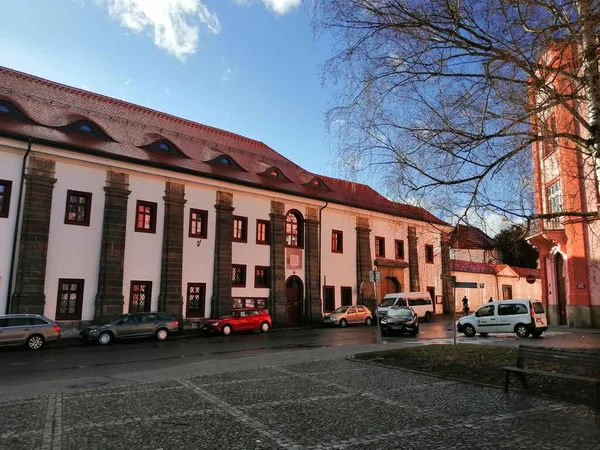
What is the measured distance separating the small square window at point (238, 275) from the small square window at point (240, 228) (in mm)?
1869

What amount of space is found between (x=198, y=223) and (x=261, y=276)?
5968 millimetres

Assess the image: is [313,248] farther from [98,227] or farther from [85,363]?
[85,363]

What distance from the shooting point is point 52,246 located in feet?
81.3

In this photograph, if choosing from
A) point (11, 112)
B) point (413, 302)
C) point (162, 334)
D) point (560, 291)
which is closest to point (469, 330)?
point (560, 291)

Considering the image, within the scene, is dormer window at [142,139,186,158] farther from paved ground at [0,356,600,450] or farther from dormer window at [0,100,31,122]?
paved ground at [0,356,600,450]

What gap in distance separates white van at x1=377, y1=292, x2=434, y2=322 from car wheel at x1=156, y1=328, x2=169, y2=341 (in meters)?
15.4

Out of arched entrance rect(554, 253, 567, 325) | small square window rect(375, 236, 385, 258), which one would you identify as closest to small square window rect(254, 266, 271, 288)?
small square window rect(375, 236, 385, 258)

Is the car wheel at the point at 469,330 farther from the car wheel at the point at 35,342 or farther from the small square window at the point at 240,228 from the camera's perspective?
the car wheel at the point at 35,342

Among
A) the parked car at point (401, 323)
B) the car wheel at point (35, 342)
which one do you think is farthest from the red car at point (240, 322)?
the car wheel at point (35, 342)

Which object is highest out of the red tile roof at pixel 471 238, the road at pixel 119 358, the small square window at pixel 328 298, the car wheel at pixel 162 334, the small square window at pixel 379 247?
the small square window at pixel 379 247

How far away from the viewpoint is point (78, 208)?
2630cm

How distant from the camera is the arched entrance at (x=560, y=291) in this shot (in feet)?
89.8

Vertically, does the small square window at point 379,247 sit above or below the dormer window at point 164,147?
below

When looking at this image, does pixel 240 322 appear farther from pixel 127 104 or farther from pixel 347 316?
pixel 127 104
